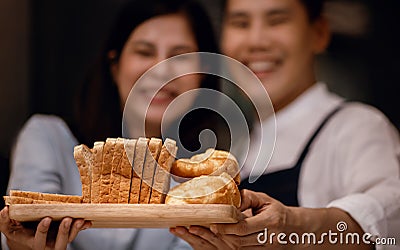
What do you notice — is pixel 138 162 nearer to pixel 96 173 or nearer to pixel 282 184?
pixel 96 173

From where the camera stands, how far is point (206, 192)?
212 centimetres

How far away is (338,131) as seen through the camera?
3.44 meters

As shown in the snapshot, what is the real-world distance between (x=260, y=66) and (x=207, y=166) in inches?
54.4

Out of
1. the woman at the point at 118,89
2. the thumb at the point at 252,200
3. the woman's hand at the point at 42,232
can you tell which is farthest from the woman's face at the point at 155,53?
the woman's hand at the point at 42,232

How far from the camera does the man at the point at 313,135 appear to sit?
127 inches

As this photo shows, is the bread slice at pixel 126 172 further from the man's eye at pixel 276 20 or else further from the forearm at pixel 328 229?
the man's eye at pixel 276 20

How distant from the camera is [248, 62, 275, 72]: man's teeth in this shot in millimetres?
3543

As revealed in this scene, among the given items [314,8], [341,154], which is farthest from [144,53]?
[341,154]

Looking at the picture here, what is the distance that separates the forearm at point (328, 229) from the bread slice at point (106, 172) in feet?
2.51

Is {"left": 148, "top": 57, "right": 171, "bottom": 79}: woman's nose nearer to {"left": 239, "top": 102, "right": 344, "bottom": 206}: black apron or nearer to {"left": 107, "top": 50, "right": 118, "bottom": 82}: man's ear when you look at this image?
{"left": 107, "top": 50, "right": 118, "bottom": 82}: man's ear

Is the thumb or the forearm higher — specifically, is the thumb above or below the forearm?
above

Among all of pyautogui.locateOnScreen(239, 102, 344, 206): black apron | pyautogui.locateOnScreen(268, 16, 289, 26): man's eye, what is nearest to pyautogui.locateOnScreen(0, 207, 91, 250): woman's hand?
pyautogui.locateOnScreen(239, 102, 344, 206): black apron

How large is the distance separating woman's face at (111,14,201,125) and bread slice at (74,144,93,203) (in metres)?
1.23

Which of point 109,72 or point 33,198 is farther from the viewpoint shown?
point 109,72
